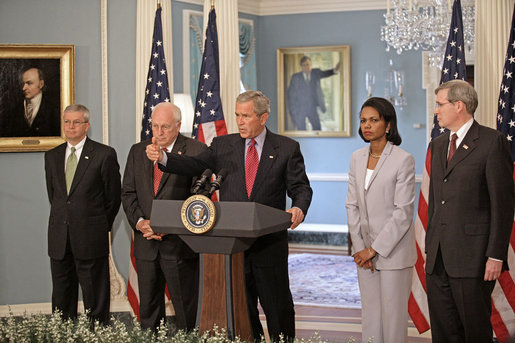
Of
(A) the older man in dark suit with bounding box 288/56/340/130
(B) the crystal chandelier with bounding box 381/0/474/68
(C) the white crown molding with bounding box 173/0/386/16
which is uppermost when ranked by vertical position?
(C) the white crown molding with bounding box 173/0/386/16

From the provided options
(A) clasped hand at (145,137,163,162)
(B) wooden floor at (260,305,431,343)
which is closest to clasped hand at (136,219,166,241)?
(A) clasped hand at (145,137,163,162)

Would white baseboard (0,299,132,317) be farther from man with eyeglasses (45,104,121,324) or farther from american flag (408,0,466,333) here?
american flag (408,0,466,333)

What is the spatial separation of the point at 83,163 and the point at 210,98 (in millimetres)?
1498

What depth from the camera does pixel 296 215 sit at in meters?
3.42

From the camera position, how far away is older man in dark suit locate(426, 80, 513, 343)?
11.1 ft

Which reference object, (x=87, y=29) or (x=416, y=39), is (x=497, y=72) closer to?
(x=416, y=39)

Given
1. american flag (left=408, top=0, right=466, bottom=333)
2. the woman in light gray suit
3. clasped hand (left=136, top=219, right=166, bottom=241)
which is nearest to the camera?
the woman in light gray suit

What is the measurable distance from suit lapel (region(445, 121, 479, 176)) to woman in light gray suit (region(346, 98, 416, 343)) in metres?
0.22

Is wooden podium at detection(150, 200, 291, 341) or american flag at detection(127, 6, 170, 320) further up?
american flag at detection(127, 6, 170, 320)

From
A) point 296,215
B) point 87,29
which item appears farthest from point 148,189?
point 87,29

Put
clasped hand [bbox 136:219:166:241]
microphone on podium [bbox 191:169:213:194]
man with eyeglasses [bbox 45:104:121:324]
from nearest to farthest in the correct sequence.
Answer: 1. microphone on podium [bbox 191:169:213:194]
2. clasped hand [bbox 136:219:166:241]
3. man with eyeglasses [bbox 45:104:121:324]

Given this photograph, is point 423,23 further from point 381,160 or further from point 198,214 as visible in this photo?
point 198,214

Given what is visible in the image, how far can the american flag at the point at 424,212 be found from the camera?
5.00 metres

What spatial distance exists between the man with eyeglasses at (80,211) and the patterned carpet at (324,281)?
2355 millimetres
